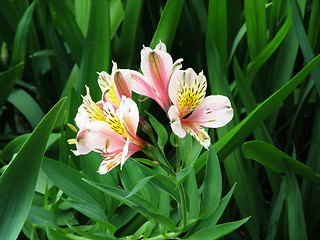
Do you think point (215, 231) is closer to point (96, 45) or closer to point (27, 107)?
point (96, 45)

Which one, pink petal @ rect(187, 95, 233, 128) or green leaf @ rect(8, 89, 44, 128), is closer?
pink petal @ rect(187, 95, 233, 128)

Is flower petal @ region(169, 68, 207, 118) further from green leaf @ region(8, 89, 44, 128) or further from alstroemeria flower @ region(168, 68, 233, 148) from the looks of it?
green leaf @ region(8, 89, 44, 128)

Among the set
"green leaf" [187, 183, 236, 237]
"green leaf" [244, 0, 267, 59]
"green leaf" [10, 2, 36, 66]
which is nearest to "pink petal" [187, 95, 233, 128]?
"green leaf" [187, 183, 236, 237]

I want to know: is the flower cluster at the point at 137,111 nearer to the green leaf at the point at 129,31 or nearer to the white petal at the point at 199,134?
the white petal at the point at 199,134

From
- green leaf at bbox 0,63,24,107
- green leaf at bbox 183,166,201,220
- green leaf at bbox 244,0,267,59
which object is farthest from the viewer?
green leaf at bbox 0,63,24,107

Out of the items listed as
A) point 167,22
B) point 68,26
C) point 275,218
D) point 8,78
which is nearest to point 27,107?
→ point 8,78

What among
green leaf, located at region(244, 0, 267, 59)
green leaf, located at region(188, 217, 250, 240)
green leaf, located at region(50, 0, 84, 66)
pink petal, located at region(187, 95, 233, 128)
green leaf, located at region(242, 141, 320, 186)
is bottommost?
green leaf, located at region(188, 217, 250, 240)

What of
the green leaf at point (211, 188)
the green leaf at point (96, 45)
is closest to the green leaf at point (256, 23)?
the green leaf at point (96, 45)
